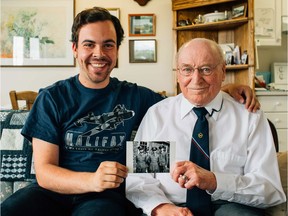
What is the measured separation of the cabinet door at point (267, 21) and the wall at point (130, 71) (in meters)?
0.98

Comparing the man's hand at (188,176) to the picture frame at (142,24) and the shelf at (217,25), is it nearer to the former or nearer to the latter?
the shelf at (217,25)

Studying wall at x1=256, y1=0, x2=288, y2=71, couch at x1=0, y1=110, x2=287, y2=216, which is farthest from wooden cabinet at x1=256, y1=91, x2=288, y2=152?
couch at x1=0, y1=110, x2=287, y2=216

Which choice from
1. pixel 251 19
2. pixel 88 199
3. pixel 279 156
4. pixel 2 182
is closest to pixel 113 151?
pixel 88 199

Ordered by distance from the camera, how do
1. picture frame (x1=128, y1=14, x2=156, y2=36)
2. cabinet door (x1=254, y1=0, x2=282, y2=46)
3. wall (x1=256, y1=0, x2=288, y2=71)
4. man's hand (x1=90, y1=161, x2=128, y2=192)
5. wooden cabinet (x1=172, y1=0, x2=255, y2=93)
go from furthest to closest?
1. wall (x1=256, y1=0, x2=288, y2=71)
2. picture frame (x1=128, y1=14, x2=156, y2=36)
3. cabinet door (x1=254, y1=0, x2=282, y2=46)
4. wooden cabinet (x1=172, y1=0, x2=255, y2=93)
5. man's hand (x1=90, y1=161, x2=128, y2=192)

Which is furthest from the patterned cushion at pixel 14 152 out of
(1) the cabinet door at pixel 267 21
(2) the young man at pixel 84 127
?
(1) the cabinet door at pixel 267 21

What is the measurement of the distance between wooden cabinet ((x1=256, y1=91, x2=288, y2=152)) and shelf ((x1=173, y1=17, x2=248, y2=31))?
2.44 ft

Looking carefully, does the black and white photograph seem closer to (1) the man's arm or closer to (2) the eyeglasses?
(1) the man's arm

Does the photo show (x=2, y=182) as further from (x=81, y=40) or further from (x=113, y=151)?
(x=81, y=40)

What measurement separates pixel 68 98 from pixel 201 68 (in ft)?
1.90

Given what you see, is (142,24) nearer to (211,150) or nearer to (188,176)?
(211,150)

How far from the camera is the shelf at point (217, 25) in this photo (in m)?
3.25

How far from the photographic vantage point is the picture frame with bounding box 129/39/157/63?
3775 mm

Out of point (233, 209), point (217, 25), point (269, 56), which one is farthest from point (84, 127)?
point (269, 56)

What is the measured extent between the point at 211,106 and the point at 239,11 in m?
2.24
